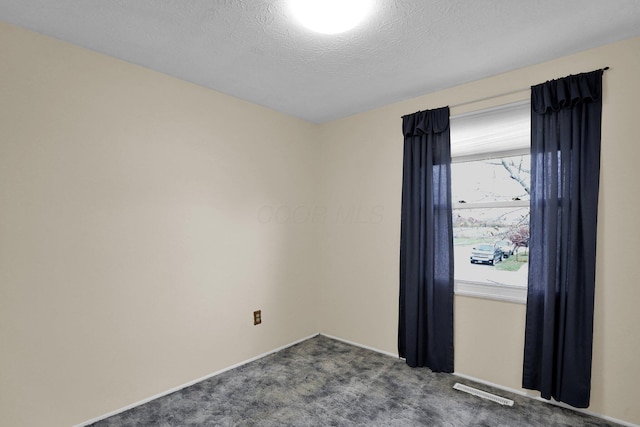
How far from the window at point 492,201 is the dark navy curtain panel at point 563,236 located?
190mm

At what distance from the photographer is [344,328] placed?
11.8 feet

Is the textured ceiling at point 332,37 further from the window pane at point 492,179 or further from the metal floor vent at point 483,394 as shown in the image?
the metal floor vent at point 483,394

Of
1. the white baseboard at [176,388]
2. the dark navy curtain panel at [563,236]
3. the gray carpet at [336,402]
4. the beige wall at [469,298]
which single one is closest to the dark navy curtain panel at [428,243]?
the beige wall at [469,298]

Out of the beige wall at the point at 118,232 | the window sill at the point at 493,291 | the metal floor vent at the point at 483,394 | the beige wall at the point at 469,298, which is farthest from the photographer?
the window sill at the point at 493,291

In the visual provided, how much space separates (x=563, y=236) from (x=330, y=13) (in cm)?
209

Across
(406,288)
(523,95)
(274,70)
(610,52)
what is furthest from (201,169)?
(610,52)

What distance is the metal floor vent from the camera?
2377 mm

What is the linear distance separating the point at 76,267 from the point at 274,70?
6.36 ft

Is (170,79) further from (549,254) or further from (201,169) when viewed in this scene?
(549,254)

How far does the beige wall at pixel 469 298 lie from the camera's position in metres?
2.08

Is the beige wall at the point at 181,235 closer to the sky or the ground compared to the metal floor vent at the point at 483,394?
closer to the sky

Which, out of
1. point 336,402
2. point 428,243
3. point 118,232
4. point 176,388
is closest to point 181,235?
point 118,232

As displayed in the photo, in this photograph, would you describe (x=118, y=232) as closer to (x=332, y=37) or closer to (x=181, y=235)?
(x=181, y=235)

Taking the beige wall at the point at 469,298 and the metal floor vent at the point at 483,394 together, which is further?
the metal floor vent at the point at 483,394
